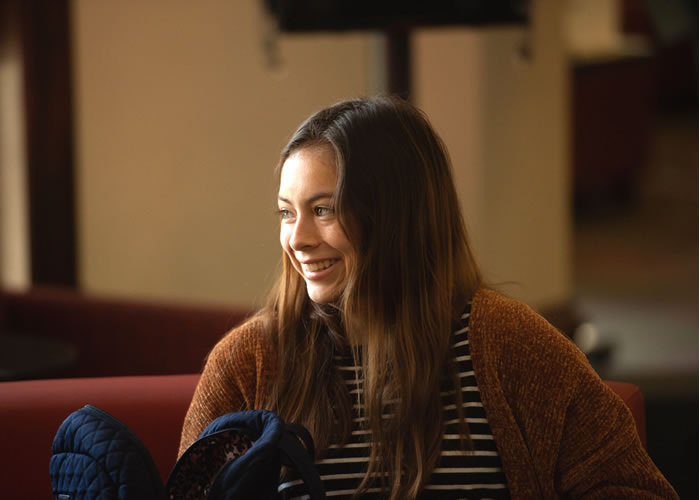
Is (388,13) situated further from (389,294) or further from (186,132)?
(389,294)

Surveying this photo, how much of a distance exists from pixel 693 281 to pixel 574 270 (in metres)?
0.66

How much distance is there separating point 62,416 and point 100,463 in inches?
15.0

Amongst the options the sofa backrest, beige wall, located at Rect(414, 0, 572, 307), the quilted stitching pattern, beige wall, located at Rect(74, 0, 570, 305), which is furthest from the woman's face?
beige wall, located at Rect(414, 0, 572, 307)

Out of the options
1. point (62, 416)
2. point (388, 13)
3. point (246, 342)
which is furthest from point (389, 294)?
point (388, 13)

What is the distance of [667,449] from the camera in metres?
2.80

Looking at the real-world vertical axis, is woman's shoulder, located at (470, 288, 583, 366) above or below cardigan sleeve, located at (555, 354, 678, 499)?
above

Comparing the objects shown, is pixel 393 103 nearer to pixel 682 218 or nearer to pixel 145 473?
pixel 145 473

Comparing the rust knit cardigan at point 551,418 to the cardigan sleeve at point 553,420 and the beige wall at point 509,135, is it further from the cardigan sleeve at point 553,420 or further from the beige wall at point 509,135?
the beige wall at point 509,135

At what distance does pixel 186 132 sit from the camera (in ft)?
10.5

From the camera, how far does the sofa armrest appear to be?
143 cm

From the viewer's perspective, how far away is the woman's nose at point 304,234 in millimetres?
1219

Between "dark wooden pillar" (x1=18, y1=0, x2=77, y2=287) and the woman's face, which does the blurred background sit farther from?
the woman's face

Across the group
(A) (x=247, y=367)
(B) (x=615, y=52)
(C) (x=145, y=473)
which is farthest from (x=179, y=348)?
(B) (x=615, y=52)

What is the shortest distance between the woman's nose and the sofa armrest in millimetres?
Result: 370
